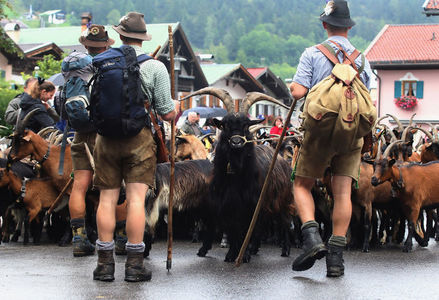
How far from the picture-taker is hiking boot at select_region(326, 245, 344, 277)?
24.3 ft

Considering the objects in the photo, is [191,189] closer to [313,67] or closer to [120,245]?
[120,245]

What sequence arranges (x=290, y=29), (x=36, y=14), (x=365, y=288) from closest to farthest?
(x=365, y=288)
(x=290, y=29)
(x=36, y=14)

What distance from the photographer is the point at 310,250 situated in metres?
7.15

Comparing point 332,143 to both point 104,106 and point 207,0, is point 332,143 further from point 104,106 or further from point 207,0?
point 207,0

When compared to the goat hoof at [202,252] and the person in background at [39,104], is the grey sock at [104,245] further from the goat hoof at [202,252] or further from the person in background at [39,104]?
the person in background at [39,104]

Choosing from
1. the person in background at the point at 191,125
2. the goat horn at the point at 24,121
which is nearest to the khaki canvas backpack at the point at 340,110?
the goat horn at the point at 24,121

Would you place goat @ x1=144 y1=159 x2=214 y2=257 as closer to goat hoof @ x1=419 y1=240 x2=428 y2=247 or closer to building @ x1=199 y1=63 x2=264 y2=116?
goat hoof @ x1=419 y1=240 x2=428 y2=247

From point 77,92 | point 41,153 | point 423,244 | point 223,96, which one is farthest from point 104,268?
point 423,244

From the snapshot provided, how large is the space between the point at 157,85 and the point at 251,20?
160744mm

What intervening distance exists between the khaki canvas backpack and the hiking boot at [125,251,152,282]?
5.79 ft

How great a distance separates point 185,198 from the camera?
410 inches

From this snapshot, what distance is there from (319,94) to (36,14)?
180 metres

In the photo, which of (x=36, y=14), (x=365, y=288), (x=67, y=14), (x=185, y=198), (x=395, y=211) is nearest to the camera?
(x=365, y=288)

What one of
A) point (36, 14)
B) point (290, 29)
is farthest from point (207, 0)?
point (36, 14)
